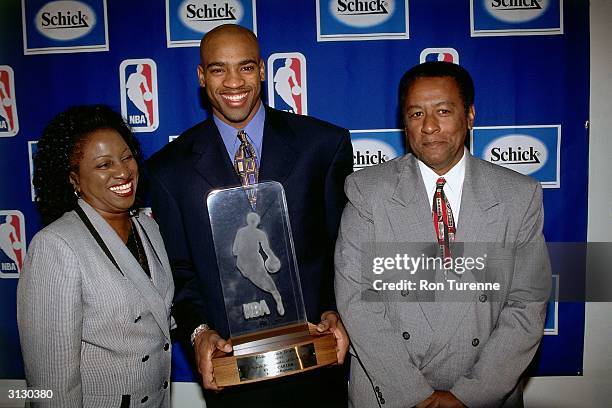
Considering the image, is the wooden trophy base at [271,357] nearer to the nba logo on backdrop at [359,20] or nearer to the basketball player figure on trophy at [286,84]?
the basketball player figure on trophy at [286,84]

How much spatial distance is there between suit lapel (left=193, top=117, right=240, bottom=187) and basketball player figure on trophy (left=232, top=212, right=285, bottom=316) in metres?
0.20

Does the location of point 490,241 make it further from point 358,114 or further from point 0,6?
point 0,6

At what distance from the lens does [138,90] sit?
2.78 m

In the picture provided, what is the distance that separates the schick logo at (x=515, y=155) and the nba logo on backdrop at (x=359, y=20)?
0.87 metres

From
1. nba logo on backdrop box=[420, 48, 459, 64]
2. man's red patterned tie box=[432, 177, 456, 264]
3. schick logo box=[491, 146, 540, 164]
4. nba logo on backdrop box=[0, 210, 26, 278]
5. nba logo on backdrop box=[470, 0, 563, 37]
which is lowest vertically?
nba logo on backdrop box=[0, 210, 26, 278]

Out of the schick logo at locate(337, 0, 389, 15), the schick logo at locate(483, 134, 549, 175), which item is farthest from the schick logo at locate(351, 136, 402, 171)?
the schick logo at locate(337, 0, 389, 15)

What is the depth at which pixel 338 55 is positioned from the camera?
2.72 meters

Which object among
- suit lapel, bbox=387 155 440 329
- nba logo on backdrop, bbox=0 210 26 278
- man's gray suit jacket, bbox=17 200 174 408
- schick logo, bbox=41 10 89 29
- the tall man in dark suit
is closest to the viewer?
man's gray suit jacket, bbox=17 200 174 408

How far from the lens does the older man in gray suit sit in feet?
5.32

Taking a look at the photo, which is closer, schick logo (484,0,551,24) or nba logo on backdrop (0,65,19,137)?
schick logo (484,0,551,24)

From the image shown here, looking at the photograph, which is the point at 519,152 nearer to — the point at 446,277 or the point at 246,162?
the point at 446,277

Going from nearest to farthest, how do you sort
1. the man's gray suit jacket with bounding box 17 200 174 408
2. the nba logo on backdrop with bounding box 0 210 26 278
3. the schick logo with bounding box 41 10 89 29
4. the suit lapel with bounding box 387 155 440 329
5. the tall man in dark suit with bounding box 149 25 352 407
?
the man's gray suit jacket with bounding box 17 200 174 408
the suit lapel with bounding box 387 155 440 329
the tall man in dark suit with bounding box 149 25 352 407
the schick logo with bounding box 41 10 89 29
the nba logo on backdrop with bounding box 0 210 26 278

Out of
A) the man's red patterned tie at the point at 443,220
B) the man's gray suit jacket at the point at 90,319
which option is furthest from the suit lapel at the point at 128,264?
the man's red patterned tie at the point at 443,220

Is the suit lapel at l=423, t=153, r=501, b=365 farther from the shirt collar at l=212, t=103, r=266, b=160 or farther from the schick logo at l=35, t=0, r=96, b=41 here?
the schick logo at l=35, t=0, r=96, b=41
